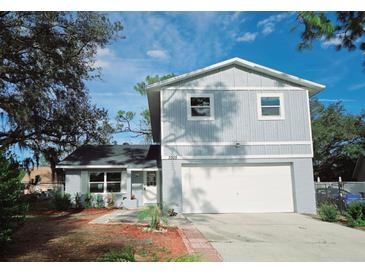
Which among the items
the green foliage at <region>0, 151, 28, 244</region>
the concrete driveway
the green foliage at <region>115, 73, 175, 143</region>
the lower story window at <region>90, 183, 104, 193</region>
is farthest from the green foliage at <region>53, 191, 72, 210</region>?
the green foliage at <region>115, 73, 175, 143</region>

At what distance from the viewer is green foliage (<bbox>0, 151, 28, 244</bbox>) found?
672 cm

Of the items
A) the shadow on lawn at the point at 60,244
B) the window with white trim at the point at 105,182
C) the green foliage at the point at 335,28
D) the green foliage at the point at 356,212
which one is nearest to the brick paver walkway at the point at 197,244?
the shadow on lawn at the point at 60,244

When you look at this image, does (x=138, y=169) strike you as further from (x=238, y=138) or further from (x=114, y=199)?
(x=238, y=138)

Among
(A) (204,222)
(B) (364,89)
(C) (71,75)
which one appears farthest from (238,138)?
(B) (364,89)

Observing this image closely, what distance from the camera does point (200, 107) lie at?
15.6 meters

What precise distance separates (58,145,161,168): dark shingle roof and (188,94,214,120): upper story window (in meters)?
4.04

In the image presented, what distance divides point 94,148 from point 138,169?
5117 mm

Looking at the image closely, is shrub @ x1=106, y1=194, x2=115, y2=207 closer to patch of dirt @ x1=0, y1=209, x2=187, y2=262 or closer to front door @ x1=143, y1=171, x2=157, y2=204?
front door @ x1=143, y1=171, x2=157, y2=204

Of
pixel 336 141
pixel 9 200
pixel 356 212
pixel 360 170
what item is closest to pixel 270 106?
pixel 356 212

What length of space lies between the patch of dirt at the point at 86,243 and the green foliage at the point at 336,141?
1124 inches

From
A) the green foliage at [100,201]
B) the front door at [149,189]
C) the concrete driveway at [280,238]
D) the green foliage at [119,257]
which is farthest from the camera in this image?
the front door at [149,189]

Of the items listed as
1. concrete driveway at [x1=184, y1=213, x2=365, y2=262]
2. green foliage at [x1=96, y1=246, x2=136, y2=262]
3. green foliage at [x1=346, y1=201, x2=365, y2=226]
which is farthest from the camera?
green foliage at [x1=346, y1=201, x2=365, y2=226]

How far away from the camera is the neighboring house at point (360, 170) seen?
30766 mm

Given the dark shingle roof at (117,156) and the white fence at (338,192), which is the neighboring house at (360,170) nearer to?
the white fence at (338,192)
